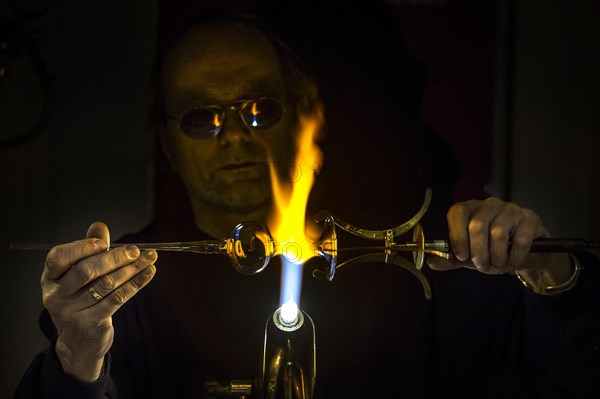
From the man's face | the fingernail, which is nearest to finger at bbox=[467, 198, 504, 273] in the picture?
the fingernail

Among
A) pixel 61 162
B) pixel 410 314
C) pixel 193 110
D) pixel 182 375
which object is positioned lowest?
pixel 182 375

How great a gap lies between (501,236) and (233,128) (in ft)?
2.58

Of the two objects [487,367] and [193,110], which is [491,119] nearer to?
[487,367]

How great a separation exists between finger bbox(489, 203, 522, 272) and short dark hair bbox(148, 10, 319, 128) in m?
0.73

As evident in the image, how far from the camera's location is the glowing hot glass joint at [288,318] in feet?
3.57

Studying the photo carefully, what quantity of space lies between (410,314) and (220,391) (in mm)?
719

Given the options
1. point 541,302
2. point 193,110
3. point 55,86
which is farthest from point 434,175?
point 55,86

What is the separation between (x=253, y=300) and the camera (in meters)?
1.74

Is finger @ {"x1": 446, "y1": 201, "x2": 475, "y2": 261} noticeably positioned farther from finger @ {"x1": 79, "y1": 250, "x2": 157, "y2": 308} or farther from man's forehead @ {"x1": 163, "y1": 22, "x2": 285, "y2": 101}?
man's forehead @ {"x1": 163, "y1": 22, "x2": 285, "y2": 101}

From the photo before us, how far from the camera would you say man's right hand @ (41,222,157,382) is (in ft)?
3.63

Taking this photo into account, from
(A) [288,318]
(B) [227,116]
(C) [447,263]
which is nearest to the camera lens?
(A) [288,318]

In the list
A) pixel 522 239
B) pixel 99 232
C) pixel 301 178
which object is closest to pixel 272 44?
pixel 301 178

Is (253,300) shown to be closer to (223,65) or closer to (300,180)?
(300,180)

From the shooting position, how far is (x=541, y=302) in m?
1.40
